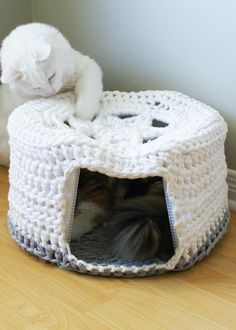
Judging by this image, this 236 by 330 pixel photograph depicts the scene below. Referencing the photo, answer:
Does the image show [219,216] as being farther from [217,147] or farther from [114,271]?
[114,271]

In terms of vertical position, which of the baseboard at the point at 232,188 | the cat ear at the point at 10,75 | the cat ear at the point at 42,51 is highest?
the cat ear at the point at 42,51

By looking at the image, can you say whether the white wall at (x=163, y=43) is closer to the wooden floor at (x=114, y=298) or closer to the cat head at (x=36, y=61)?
the cat head at (x=36, y=61)

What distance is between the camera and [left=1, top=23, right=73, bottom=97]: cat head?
1354 mm

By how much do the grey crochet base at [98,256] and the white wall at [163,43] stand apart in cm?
41

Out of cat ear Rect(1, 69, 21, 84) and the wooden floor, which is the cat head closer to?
cat ear Rect(1, 69, 21, 84)

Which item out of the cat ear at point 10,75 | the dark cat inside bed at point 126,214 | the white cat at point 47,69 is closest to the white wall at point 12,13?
the white cat at point 47,69

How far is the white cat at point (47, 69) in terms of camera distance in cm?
136

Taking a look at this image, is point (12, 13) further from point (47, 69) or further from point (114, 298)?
point (114, 298)

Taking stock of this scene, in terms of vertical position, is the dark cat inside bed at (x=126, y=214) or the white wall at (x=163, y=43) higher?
the white wall at (x=163, y=43)

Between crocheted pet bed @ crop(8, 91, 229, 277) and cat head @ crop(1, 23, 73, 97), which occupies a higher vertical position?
cat head @ crop(1, 23, 73, 97)

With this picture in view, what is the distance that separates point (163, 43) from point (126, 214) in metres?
0.65

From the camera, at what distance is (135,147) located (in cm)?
112

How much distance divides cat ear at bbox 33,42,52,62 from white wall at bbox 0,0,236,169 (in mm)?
362

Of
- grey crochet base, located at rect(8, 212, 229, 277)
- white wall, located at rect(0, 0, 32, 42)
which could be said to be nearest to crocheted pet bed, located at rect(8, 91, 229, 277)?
grey crochet base, located at rect(8, 212, 229, 277)
